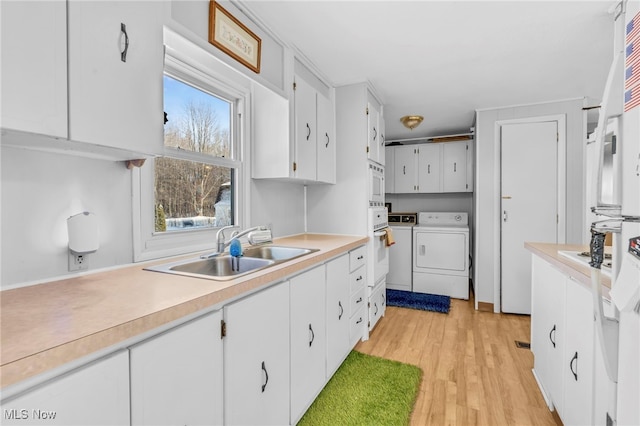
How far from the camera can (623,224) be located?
0.79 m

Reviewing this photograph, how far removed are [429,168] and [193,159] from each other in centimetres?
374

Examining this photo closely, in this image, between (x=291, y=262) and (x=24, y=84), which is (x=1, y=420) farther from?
(x=291, y=262)

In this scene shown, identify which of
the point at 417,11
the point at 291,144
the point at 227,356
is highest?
the point at 417,11

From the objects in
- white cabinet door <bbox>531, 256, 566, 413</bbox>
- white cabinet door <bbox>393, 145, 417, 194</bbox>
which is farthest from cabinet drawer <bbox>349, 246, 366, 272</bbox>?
white cabinet door <bbox>393, 145, 417, 194</bbox>

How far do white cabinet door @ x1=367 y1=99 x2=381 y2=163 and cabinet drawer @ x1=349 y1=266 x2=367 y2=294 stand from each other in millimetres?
1088

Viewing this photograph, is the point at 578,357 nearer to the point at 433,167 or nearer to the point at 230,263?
the point at 230,263

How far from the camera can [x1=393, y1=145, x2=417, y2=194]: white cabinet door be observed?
15.4ft

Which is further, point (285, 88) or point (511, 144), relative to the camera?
point (511, 144)

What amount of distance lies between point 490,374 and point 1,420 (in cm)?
258

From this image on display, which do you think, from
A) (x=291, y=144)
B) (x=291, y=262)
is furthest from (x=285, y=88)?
(x=291, y=262)

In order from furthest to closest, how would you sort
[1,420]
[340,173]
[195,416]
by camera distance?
[340,173] < [195,416] < [1,420]

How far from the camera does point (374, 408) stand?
178 cm

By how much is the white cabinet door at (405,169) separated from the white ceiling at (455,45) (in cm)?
148

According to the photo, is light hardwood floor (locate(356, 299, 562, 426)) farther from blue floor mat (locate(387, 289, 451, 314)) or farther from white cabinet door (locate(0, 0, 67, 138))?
white cabinet door (locate(0, 0, 67, 138))
